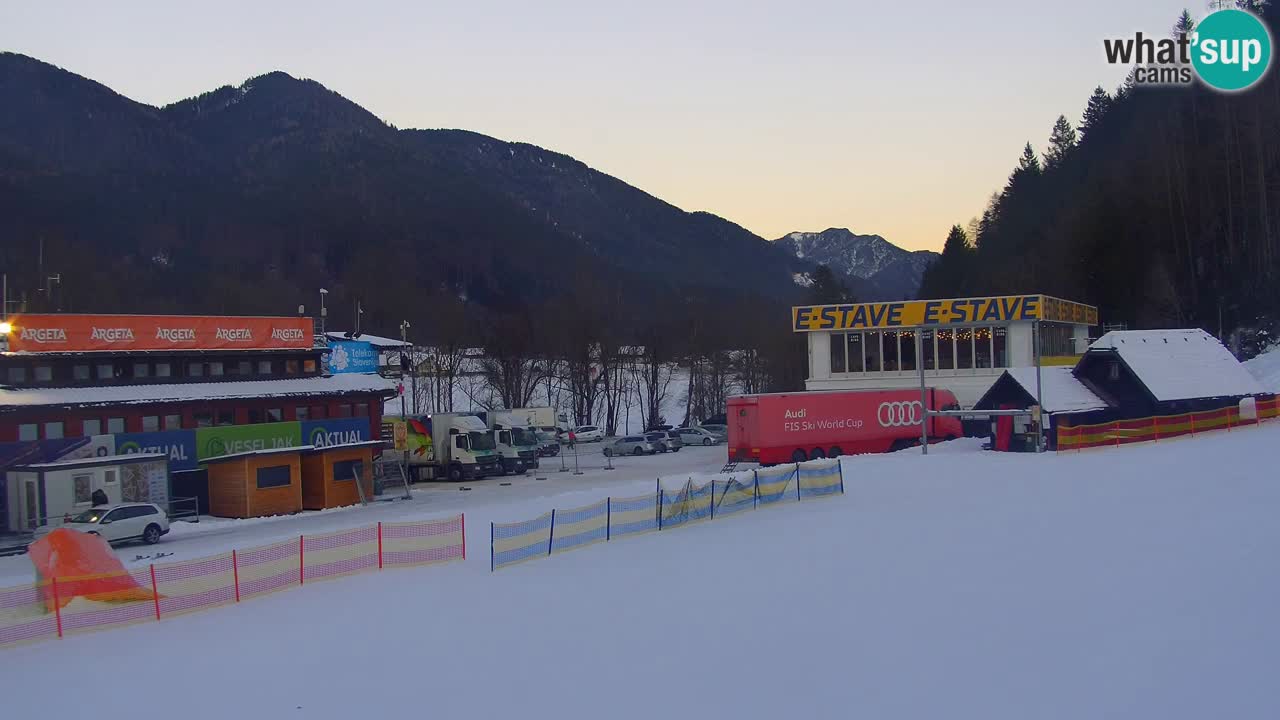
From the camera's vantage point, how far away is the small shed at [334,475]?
1391 inches

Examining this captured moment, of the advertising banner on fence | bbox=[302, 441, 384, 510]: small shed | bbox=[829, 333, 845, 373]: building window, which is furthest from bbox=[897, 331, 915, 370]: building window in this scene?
the advertising banner on fence

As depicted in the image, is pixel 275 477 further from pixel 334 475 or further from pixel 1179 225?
pixel 1179 225

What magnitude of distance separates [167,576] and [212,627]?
4.17 meters

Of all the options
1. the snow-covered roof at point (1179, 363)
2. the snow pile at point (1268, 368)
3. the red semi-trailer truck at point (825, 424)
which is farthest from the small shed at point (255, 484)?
the snow pile at point (1268, 368)

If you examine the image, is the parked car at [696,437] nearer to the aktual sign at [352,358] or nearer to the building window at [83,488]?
the aktual sign at [352,358]

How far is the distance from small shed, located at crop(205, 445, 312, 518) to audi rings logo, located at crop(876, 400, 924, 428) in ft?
83.6

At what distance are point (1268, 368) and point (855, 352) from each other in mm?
25966

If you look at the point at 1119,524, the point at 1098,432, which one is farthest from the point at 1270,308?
the point at 1119,524

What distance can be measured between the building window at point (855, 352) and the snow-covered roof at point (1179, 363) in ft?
52.6

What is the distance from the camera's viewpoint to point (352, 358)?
4516 cm

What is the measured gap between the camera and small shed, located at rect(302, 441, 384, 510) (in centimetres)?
3534

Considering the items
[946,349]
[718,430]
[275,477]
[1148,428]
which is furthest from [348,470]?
[946,349]

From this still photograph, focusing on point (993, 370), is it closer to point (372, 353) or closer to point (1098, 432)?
point (1098, 432)

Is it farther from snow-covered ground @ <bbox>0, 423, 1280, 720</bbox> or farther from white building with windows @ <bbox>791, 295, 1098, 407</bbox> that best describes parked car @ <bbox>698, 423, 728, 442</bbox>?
snow-covered ground @ <bbox>0, 423, 1280, 720</bbox>
